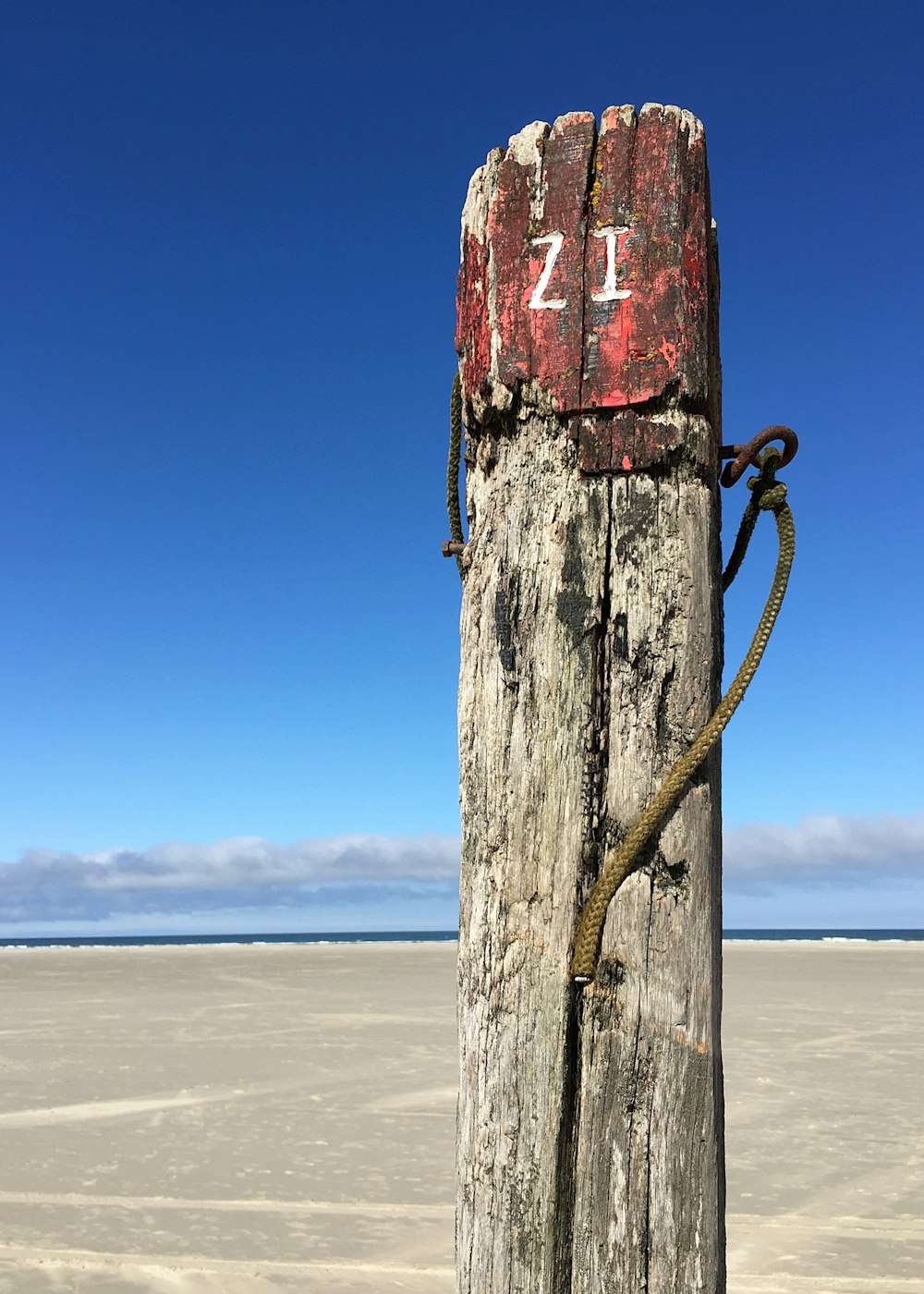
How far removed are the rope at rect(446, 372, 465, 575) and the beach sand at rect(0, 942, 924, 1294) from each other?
4.08m

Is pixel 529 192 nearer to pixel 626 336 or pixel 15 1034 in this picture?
pixel 626 336

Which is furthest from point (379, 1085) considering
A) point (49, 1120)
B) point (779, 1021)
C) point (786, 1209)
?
point (779, 1021)

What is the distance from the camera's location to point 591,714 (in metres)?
1.90

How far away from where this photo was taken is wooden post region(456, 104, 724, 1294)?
1806mm

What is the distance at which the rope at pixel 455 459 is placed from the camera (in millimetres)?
2287

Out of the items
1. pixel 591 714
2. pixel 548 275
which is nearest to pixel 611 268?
pixel 548 275

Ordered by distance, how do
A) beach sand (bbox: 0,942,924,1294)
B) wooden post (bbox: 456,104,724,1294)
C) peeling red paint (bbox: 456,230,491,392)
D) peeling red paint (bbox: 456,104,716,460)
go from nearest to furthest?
wooden post (bbox: 456,104,724,1294), peeling red paint (bbox: 456,104,716,460), peeling red paint (bbox: 456,230,491,392), beach sand (bbox: 0,942,924,1294)

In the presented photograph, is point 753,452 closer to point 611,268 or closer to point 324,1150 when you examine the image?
point 611,268

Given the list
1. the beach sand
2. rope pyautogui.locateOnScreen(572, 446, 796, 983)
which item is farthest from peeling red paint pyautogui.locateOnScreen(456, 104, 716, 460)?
the beach sand

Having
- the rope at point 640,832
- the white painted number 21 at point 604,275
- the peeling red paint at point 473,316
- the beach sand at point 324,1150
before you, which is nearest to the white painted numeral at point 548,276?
the white painted number 21 at point 604,275

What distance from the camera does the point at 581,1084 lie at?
183 centimetres

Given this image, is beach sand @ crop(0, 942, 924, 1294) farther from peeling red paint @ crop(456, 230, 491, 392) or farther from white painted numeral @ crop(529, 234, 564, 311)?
white painted numeral @ crop(529, 234, 564, 311)

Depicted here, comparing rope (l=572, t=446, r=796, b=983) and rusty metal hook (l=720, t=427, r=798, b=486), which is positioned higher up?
rusty metal hook (l=720, t=427, r=798, b=486)

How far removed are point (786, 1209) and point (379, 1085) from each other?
406 centimetres
